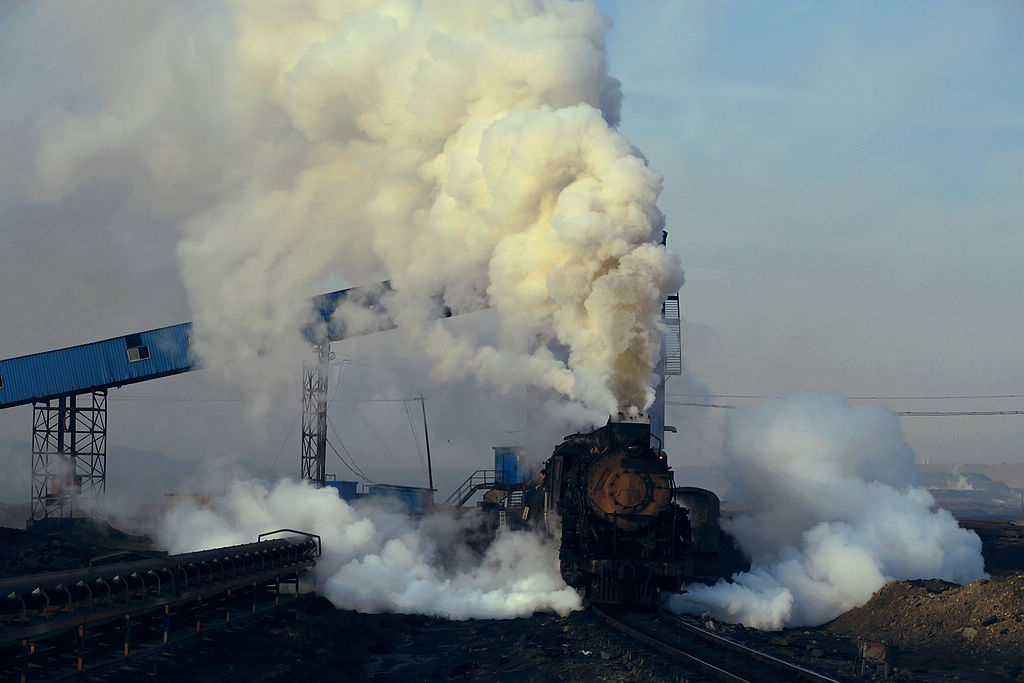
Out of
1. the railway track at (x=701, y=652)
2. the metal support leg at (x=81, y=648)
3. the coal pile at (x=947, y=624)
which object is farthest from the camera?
the coal pile at (x=947, y=624)

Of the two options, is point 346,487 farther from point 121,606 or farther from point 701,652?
point 701,652

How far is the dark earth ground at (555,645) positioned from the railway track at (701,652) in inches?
21.4

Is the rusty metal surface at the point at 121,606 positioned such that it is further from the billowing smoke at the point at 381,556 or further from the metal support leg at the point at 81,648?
the billowing smoke at the point at 381,556

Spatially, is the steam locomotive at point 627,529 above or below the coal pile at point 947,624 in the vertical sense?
above

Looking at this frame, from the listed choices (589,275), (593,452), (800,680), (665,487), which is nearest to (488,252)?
(589,275)

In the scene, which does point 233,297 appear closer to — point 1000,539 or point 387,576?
point 387,576

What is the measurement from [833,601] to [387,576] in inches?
498

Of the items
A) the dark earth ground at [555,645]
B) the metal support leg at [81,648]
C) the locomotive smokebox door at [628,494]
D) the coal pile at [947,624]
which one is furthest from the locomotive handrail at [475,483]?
the metal support leg at [81,648]

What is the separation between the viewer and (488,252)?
3100 centimetres

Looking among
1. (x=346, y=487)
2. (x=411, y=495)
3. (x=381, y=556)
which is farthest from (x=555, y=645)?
(x=411, y=495)

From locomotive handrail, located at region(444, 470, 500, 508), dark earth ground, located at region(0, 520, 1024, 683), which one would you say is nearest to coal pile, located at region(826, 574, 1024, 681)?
dark earth ground, located at region(0, 520, 1024, 683)

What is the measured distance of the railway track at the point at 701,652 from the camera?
54.2 feet

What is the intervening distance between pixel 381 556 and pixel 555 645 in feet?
34.3

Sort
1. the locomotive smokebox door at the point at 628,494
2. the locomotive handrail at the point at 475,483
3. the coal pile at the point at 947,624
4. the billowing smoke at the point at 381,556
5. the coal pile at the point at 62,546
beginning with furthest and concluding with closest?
the locomotive handrail at the point at 475,483 → the coal pile at the point at 62,546 → the billowing smoke at the point at 381,556 → the locomotive smokebox door at the point at 628,494 → the coal pile at the point at 947,624
